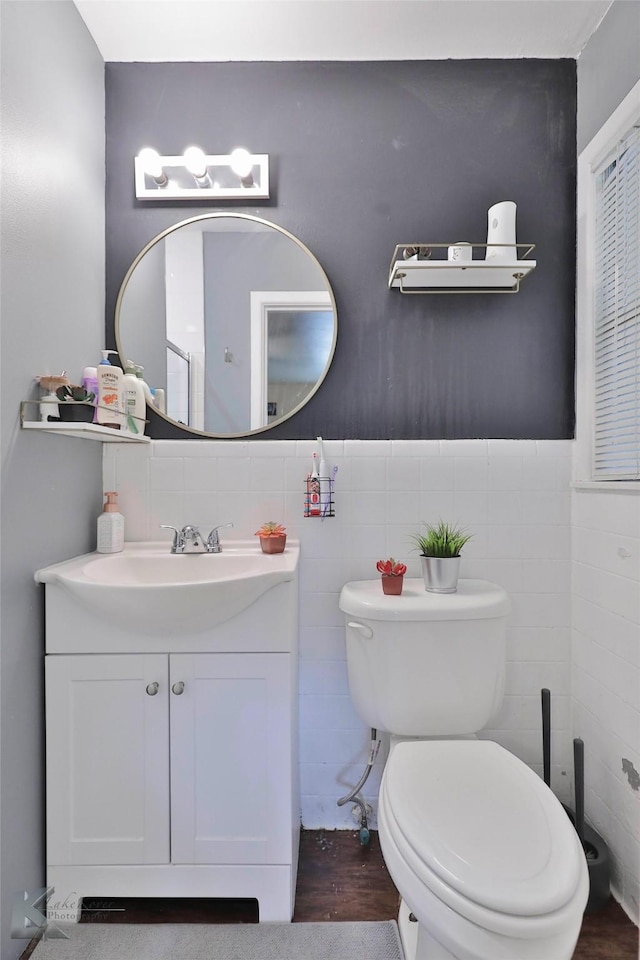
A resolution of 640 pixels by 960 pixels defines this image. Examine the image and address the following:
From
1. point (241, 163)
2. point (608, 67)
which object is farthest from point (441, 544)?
point (608, 67)

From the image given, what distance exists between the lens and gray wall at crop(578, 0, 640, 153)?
1.48m

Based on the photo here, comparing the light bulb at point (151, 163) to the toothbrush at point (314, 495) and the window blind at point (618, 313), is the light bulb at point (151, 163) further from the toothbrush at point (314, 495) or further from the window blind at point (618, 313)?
the window blind at point (618, 313)

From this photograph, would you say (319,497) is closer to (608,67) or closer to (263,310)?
(263,310)

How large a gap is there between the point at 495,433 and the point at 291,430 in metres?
0.67

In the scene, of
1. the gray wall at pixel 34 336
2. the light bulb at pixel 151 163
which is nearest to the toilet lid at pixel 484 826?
the gray wall at pixel 34 336

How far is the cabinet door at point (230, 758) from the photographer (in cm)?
137

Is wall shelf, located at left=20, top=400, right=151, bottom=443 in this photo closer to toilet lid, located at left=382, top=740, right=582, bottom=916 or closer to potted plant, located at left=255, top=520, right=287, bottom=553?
potted plant, located at left=255, top=520, right=287, bottom=553

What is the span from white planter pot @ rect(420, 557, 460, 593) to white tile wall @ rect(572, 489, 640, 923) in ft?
1.43

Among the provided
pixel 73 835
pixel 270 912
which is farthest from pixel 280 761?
pixel 73 835

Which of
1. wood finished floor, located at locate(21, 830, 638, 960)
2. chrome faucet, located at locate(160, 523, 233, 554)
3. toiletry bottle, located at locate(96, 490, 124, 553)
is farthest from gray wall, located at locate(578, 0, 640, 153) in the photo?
wood finished floor, located at locate(21, 830, 638, 960)

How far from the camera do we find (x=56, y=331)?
1.51 meters

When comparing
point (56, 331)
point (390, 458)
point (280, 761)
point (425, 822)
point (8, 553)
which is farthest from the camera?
point (390, 458)

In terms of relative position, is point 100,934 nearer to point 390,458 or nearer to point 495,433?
point 390,458

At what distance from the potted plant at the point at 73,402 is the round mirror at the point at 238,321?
1.33ft
